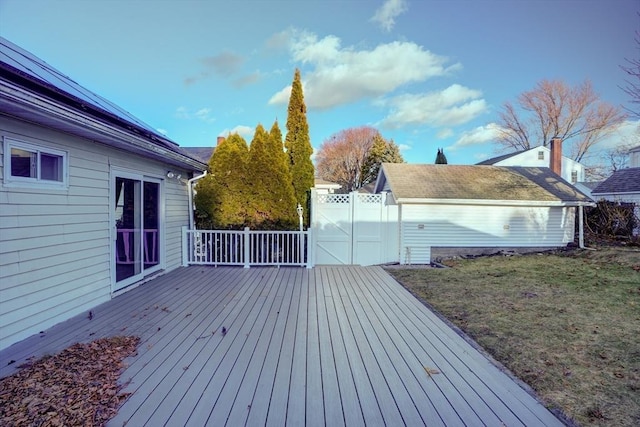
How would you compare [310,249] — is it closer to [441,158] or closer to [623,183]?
[623,183]

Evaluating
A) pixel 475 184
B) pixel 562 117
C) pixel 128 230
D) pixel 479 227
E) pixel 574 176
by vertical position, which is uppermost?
pixel 562 117

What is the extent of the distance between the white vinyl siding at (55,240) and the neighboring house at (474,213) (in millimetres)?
6832

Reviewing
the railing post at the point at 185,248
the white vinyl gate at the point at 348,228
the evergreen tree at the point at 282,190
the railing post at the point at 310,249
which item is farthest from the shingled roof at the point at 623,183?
the railing post at the point at 185,248

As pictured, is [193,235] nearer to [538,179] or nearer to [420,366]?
[420,366]

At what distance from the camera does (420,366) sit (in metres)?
2.96

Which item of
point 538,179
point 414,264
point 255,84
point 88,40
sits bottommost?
point 414,264

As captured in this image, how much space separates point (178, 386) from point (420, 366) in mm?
2086

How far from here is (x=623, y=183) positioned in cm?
1567

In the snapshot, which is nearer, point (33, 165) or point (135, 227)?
point (33, 165)

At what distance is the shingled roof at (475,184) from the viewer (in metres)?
9.76

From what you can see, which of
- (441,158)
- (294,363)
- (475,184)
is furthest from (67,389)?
(441,158)

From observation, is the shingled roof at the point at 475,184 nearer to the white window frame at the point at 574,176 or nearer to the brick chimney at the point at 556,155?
the brick chimney at the point at 556,155

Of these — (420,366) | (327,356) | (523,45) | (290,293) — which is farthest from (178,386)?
(523,45)

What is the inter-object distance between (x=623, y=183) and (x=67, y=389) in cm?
2153
